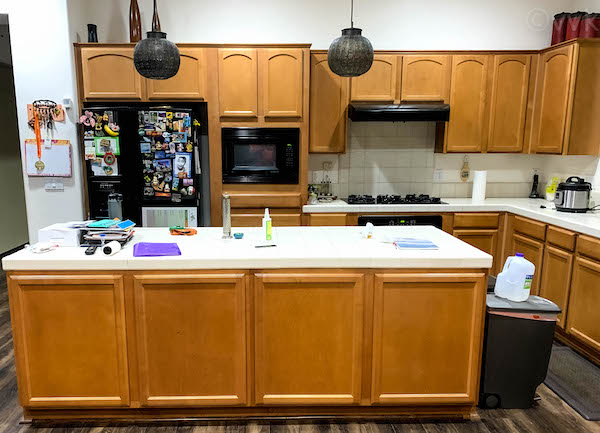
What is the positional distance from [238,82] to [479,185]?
2.55 meters

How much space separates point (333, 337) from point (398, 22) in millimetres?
3505

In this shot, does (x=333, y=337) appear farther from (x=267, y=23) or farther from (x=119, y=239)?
(x=267, y=23)

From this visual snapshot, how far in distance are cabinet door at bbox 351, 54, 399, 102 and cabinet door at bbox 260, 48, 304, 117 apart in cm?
57

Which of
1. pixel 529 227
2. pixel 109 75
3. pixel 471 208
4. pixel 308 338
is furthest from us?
pixel 471 208

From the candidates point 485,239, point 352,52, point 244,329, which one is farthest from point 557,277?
point 244,329

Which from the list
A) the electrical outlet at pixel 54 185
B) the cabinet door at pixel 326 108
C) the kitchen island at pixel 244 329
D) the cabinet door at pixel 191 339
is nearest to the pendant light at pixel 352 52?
the kitchen island at pixel 244 329

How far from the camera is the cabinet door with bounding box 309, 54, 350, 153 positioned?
4258 millimetres

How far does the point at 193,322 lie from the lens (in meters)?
2.25

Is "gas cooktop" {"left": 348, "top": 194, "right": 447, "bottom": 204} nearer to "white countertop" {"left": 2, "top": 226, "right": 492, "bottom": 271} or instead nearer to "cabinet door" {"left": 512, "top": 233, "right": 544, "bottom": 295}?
"cabinet door" {"left": 512, "top": 233, "right": 544, "bottom": 295}

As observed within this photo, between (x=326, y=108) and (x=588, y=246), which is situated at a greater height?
(x=326, y=108)

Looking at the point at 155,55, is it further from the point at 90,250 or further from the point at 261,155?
the point at 261,155

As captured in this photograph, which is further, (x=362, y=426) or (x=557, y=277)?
(x=557, y=277)

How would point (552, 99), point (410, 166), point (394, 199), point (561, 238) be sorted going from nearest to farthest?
point (561, 238)
point (552, 99)
point (394, 199)
point (410, 166)

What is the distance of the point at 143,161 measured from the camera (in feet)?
13.2
